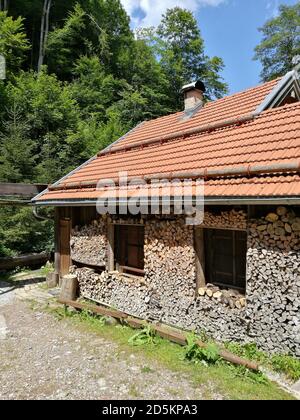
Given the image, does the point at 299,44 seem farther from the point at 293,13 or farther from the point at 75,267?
the point at 75,267

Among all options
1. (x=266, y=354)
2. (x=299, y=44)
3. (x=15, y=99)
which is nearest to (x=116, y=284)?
(x=266, y=354)

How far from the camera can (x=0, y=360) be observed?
16.2ft

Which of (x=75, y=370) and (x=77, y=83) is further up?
(x=77, y=83)

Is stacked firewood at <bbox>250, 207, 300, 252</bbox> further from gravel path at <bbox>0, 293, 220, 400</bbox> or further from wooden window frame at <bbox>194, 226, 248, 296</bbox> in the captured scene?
gravel path at <bbox>0, 293, 220, 400</bbox>

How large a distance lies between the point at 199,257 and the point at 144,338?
1.77 m

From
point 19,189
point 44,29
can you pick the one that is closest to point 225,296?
point 19,189

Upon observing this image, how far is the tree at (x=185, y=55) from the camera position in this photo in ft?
83.6

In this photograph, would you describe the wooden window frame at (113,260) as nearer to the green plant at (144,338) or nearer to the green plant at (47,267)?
the green plant at (144,338)

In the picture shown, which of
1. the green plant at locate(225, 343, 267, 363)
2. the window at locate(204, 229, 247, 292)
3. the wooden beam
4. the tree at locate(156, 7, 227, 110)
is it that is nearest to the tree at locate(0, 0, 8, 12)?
the tree at locate(156, 7, 227, 110)

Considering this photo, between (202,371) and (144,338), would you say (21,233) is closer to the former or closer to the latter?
(144,338)

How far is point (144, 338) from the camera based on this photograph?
5410 millimetres

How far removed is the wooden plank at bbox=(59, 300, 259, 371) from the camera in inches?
168

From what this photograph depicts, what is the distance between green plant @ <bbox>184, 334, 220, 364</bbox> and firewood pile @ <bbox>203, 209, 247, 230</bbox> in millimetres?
1898

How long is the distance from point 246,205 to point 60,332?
439 cm
